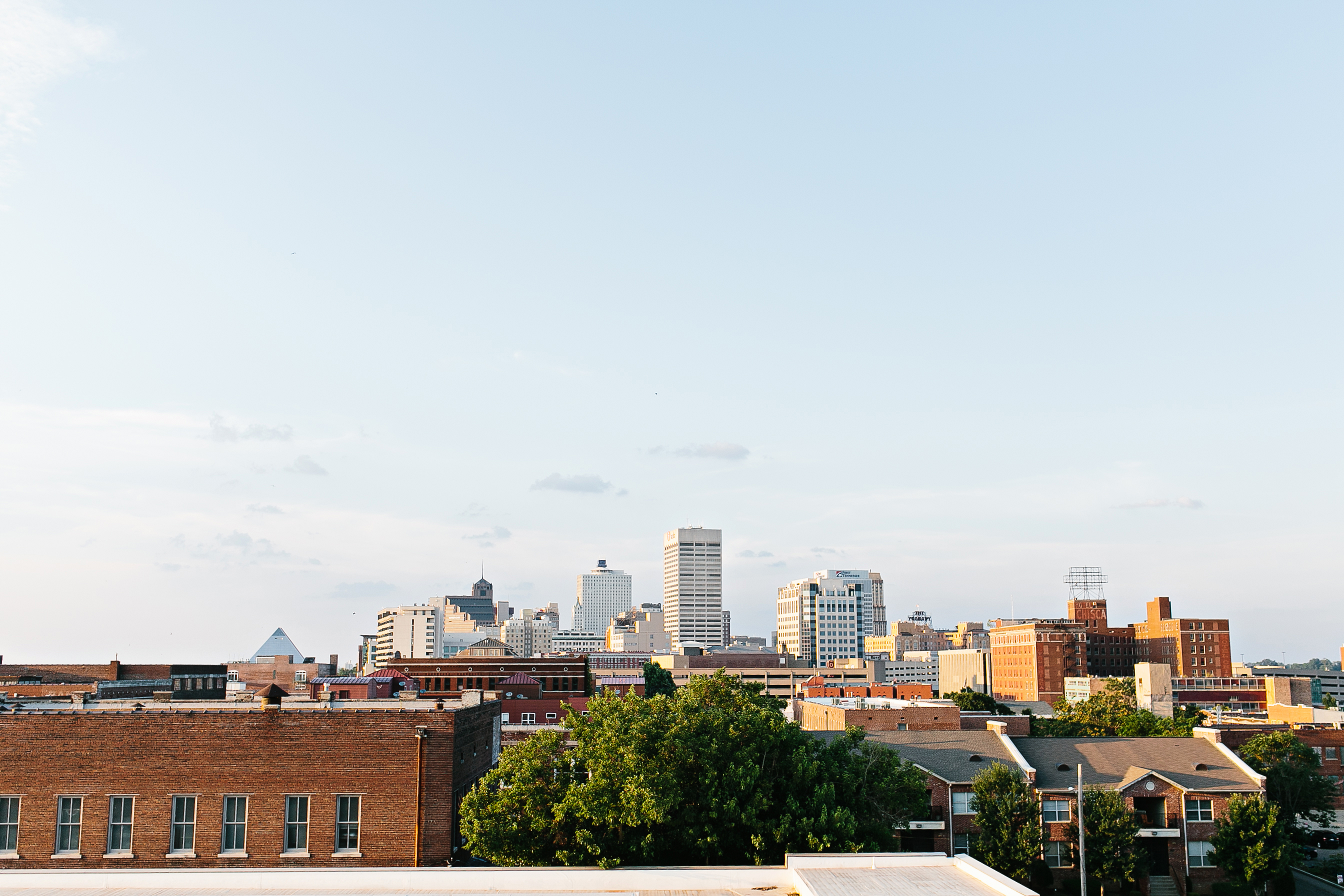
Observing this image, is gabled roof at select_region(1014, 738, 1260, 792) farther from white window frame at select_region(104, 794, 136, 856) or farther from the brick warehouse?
white window frame at select_region(104, 794, 136, 856)

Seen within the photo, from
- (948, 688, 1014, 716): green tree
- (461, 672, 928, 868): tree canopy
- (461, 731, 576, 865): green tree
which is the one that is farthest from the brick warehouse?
(948, 688, 1014, 716): green tree

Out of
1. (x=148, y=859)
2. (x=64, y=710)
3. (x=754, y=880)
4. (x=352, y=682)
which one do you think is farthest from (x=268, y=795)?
(x=352, y=682)

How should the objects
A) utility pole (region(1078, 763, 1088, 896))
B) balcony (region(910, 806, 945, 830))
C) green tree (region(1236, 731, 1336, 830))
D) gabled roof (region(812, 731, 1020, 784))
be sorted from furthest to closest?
green tree (region(1236, 731, 1336, 830)), gabled roof (region(812, 731, 1020, 784)), balcony (region(910, 806, 945, 830)), utility pole (region(1078, 763, 1088, 896))

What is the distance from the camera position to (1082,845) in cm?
5003

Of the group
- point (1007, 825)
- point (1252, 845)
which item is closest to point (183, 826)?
point (1007, 825)

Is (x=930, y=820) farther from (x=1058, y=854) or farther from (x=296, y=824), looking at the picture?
(x=296, y=824)

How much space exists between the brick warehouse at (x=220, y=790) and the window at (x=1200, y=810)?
4972 centimetres

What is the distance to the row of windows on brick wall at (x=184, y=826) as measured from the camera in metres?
39.8

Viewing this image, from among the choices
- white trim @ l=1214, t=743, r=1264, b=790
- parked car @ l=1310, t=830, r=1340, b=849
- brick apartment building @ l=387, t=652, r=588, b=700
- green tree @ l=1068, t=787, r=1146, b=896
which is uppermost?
brick apartment building @ l=387, t=652, r=588, b=700

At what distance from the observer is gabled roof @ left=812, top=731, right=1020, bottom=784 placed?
222 feet

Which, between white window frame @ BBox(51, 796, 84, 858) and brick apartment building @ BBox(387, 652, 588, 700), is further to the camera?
brick apartment building @ BBox(387, 652, 588, 700)

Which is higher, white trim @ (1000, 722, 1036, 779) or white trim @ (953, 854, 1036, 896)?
white trim @ (953, 854, 1036, 896)

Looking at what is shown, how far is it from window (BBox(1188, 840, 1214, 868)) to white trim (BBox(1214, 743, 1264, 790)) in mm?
5120

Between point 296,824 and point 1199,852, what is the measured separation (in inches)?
2190
